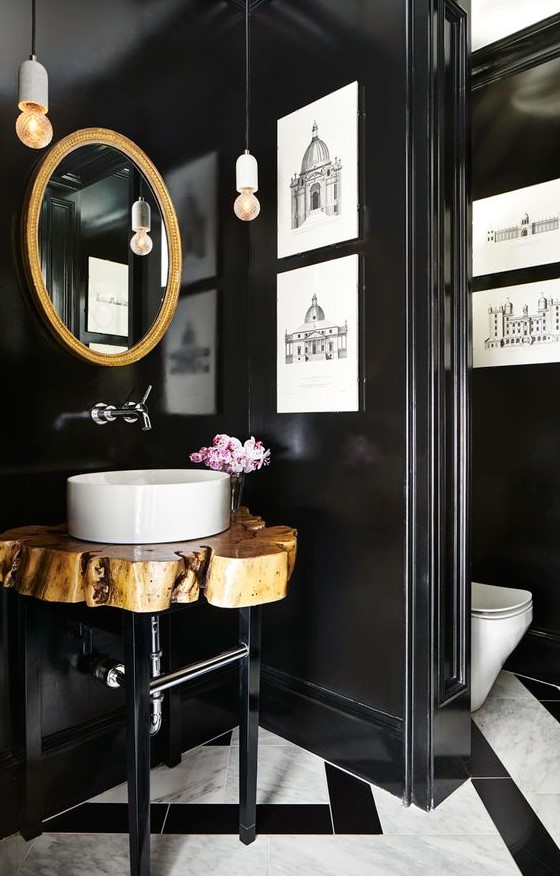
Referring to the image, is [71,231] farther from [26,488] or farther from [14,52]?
[26,488]

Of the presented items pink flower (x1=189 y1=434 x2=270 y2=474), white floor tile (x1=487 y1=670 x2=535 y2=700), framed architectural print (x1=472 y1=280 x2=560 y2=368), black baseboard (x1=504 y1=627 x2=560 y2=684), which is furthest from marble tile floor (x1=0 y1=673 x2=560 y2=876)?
framed architectural print (x1=472 y1=280 x2=560 y2=368)

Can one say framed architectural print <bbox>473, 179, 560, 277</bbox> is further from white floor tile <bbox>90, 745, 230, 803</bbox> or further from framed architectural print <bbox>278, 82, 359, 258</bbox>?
white floor tile <bbox>90, 745, 230, 803</bbox>

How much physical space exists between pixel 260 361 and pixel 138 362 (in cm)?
48

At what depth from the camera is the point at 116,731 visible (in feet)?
6.09

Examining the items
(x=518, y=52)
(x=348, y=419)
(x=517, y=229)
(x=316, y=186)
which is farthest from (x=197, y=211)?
(x=518, y=52)

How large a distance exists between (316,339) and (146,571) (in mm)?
1053

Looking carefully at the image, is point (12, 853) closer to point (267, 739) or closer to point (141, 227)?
point (267, 739)

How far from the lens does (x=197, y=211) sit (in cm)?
210

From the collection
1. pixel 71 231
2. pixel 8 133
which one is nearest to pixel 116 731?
pixel 71 231

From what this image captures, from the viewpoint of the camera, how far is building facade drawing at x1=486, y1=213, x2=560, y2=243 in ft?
8.55

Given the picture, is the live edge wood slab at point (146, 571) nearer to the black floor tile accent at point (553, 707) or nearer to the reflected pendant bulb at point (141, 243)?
the reflected pendant bulb at point (141, 243)

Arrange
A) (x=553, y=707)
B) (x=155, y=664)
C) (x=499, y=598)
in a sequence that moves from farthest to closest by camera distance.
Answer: (x=499, y=598), (x=553, y=707), (x=155, y=664)

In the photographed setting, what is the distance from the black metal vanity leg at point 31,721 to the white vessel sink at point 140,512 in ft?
1.01

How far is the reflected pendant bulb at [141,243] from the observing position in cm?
189
